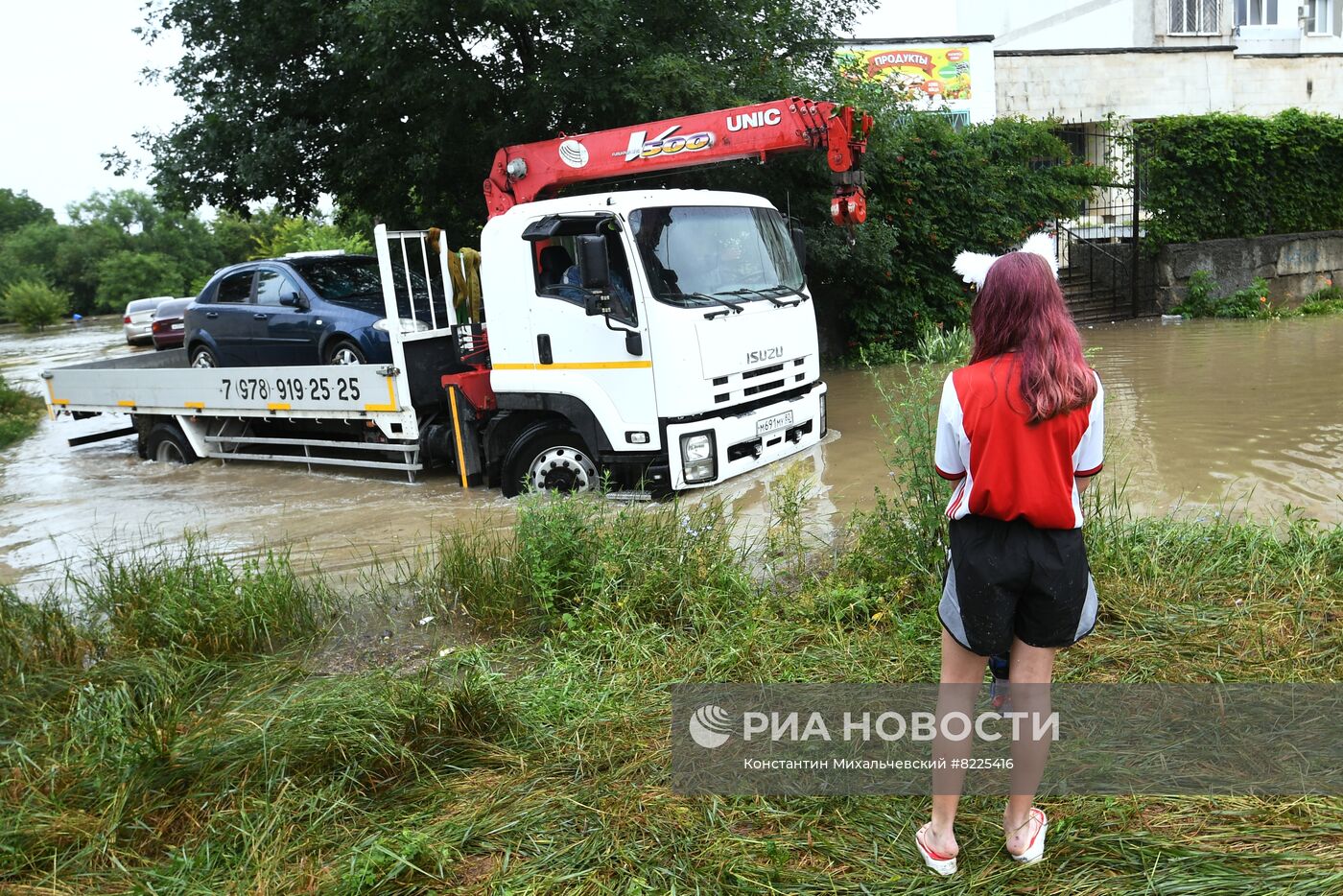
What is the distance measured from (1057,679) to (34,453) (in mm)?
13848

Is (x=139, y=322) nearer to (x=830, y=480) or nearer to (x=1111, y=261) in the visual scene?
(x=1111, y=261)

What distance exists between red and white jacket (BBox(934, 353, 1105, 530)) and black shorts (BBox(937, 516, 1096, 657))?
5 centimetres

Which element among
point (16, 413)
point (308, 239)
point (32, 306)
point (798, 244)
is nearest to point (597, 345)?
point (798, 244)

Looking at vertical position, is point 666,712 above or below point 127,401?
below

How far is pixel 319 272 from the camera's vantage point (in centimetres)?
1044

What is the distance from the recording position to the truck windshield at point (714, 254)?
7.29 meters

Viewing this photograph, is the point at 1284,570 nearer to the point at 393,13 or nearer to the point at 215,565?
the point at 215,565

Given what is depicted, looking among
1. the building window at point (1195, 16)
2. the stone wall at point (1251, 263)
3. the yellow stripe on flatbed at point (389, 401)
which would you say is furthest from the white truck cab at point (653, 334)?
the building window at point (1195, 16)

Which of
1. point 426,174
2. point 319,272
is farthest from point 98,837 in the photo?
point 426,174

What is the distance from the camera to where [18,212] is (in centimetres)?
8306

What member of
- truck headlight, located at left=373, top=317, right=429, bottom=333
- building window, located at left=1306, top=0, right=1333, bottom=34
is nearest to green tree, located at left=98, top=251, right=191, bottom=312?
building window, located at left=1306, top=0, right=1333, bottom=34

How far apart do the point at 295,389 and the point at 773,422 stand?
15.6ft

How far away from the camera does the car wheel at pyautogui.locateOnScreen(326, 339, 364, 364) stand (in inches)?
390

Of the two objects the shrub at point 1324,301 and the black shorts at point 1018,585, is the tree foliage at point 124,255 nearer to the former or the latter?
the shrub at point 1324,301
